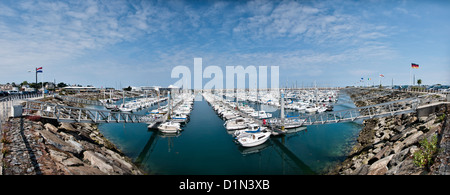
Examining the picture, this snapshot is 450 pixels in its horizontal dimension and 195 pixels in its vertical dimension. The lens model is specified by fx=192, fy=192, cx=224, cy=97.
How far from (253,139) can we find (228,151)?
3.50 meters

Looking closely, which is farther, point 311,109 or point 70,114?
point 311,109

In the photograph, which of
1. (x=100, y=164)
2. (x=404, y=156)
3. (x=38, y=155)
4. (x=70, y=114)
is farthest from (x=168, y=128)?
(x=404, y=156)

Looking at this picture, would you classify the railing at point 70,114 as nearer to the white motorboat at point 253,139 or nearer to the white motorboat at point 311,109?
the white motorboat at point 253,139

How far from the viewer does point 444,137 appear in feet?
37.9

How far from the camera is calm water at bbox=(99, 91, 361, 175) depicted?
1838 centimetres

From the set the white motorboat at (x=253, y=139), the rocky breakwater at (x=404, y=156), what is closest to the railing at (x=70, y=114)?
the white motorboat at (x=253, y=139)

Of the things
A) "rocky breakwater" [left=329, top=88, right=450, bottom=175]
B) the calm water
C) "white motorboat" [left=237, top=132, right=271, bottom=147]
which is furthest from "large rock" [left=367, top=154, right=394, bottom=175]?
"white motorboat" [left=237, top=132, right=271, bottom=147]

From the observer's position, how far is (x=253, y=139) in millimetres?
24047

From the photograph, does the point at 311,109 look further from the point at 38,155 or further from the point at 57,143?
the point at 38,155

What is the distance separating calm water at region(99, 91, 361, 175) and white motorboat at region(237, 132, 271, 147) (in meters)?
0.65
